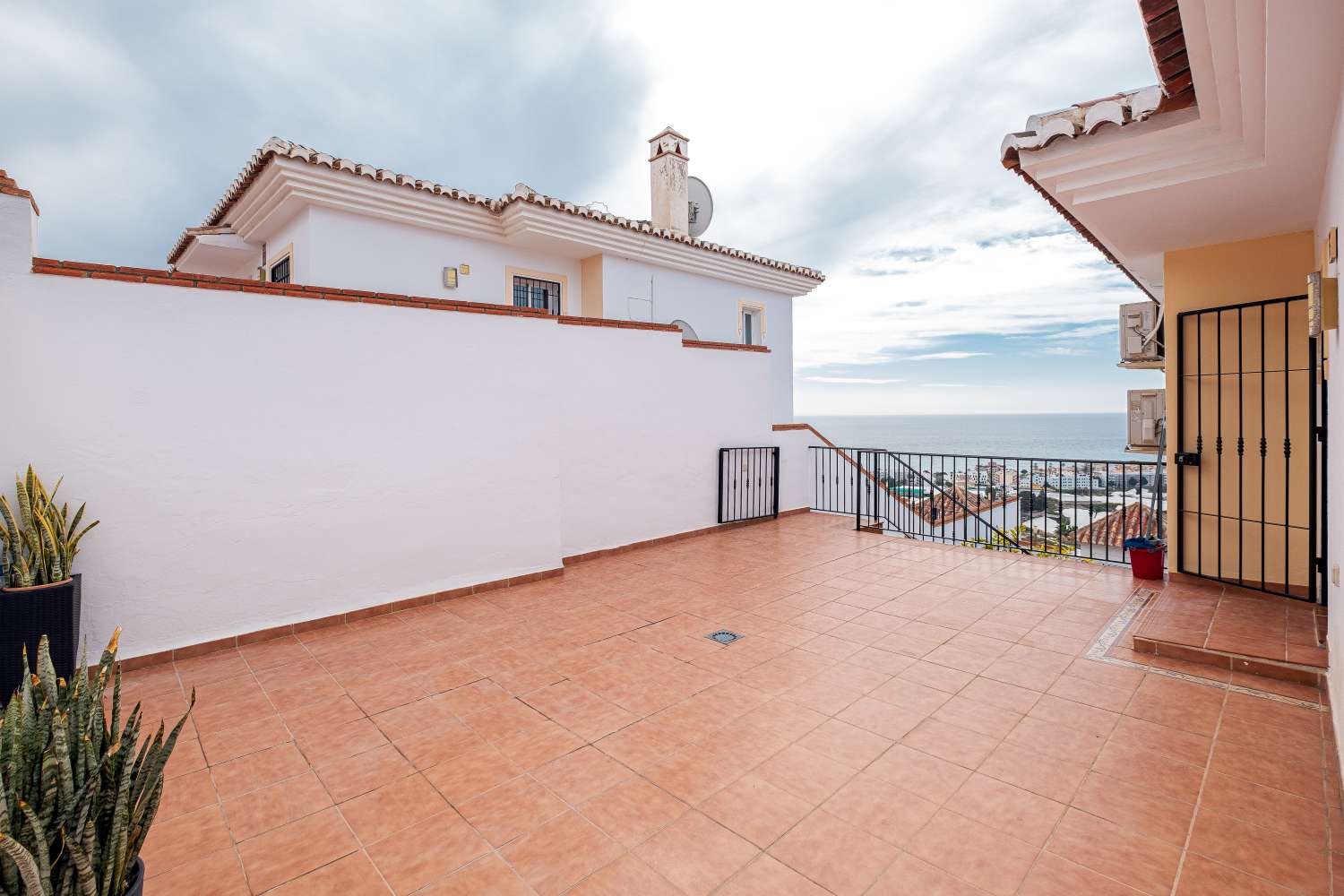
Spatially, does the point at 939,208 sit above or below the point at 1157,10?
above

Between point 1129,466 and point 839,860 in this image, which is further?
point 1129,466

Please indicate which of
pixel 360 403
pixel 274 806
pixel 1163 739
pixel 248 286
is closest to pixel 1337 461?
pixel 1163 739

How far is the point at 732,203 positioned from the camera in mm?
12578

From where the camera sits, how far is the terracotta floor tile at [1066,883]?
6.03 ft

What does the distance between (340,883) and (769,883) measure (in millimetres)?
1362

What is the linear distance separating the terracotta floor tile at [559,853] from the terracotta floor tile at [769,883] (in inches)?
6.9

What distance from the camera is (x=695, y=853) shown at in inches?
80.1

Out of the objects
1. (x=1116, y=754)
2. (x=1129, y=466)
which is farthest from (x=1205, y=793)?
(x=1129, y=466)

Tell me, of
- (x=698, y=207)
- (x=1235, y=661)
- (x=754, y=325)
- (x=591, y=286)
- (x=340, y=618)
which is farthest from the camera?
(x=754, y=325)

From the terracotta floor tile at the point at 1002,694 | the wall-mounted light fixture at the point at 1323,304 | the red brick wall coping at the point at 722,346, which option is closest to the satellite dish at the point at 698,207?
the red brick wall coping at the point at 722,346

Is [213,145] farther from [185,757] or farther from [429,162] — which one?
[185,757]

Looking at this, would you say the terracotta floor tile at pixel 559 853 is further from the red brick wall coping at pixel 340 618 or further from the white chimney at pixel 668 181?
the white chimney at pixel 668 181

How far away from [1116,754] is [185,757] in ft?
13.4

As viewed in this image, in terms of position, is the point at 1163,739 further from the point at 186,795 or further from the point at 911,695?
the point at 186,795
